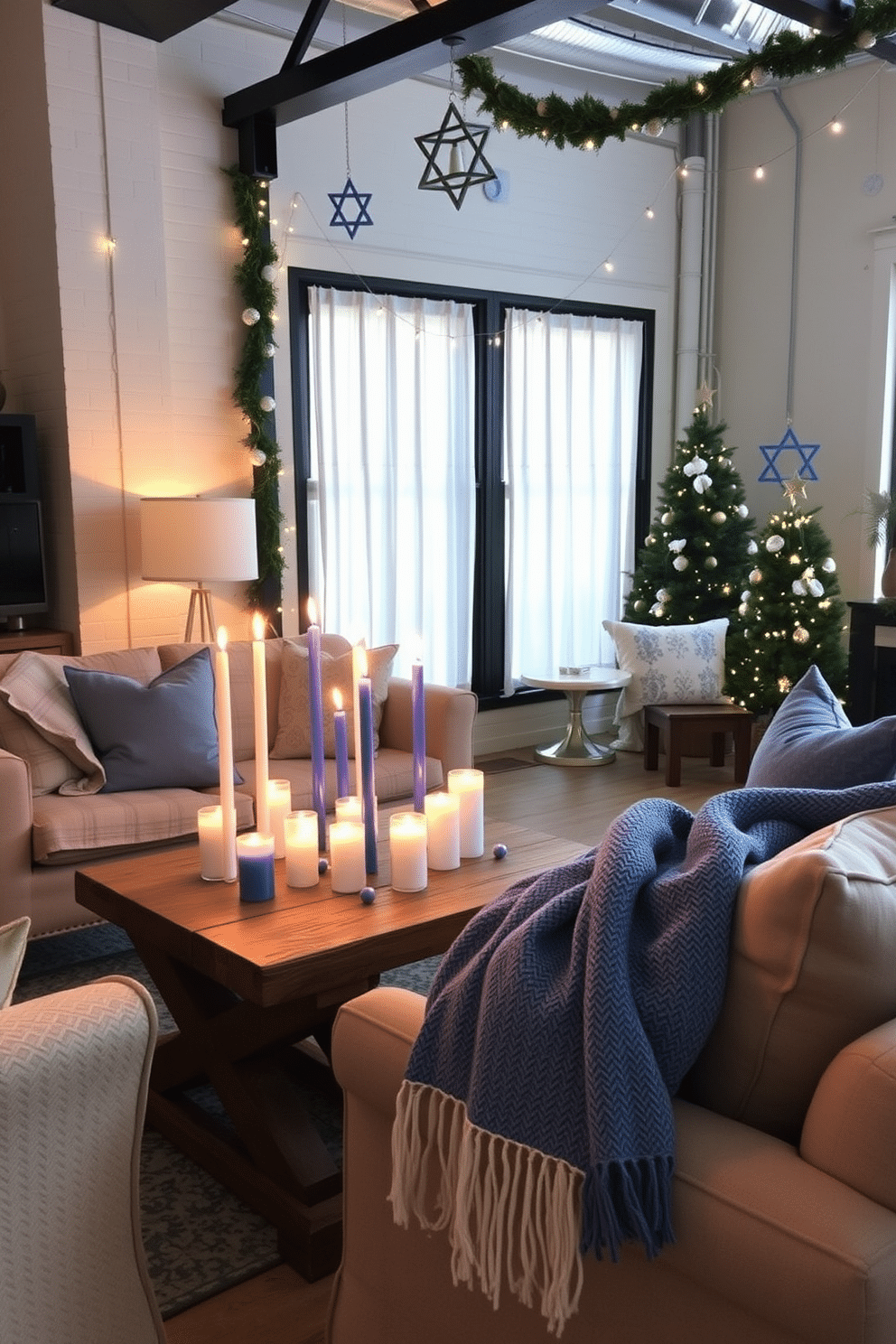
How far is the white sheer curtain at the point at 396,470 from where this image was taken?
5.89 m

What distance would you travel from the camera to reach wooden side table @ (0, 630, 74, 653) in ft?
16.0

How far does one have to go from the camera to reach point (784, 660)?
6.05 meters

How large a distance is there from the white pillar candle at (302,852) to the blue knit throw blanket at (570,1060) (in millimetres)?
948

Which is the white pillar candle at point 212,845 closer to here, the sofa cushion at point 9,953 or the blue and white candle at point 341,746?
the blue and white candle at point 341,746

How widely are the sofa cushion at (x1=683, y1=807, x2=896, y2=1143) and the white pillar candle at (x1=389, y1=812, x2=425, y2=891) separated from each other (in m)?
1.13

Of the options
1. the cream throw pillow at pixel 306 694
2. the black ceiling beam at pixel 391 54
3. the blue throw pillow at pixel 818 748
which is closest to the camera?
the blue throw pillow at pixel 818 748

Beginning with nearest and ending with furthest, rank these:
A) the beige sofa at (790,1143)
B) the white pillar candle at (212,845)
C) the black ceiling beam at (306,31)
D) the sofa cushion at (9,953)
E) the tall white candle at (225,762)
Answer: the beige sofa at (790,1143) → the sofa cushion at (9,953) → the tall white candle at (225,762) → the white pillar candle at (212,845) → the black ceiling beam at (306,31)

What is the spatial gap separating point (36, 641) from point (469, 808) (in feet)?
9.27

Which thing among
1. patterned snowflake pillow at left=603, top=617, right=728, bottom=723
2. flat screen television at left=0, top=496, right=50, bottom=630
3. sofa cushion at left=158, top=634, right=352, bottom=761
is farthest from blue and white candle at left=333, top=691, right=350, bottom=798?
patterned snowflake pillow at left=603, top=617, right=728, bottom=723

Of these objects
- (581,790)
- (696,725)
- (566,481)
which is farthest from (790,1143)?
(566,481)

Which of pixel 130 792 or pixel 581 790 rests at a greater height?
pixel 130 792

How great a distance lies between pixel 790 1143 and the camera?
1.44 m

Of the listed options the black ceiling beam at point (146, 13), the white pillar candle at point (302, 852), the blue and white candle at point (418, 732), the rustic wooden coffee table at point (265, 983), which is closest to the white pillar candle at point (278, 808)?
the rustic wooden coffee table at point (265, 983)

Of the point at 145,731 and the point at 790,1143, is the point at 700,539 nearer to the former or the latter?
the point at 145,731
